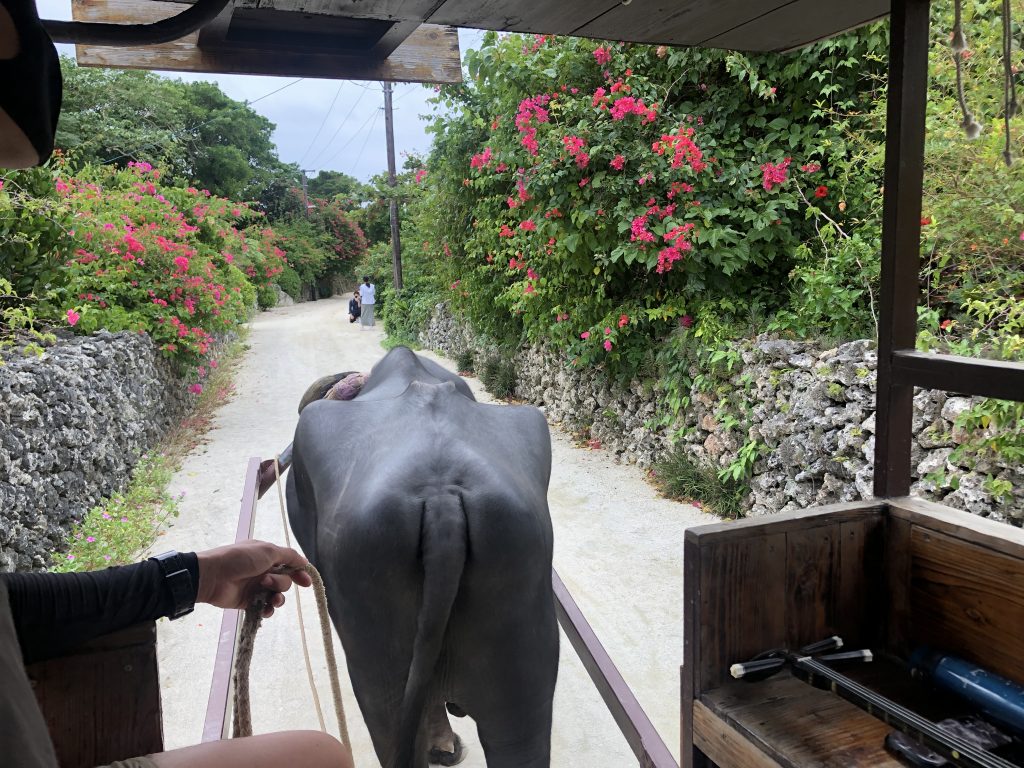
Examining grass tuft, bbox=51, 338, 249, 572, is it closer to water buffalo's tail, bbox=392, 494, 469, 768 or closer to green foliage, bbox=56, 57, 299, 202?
water buffalo's tail, bbox=392, 494, 469, 768

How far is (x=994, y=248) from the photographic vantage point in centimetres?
344

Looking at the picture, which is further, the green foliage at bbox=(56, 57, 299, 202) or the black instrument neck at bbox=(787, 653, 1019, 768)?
the green foliage at bbox=(56, 57, 299, 202)

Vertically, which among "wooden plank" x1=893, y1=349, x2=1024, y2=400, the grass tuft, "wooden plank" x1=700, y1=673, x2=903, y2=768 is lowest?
the grass tuft

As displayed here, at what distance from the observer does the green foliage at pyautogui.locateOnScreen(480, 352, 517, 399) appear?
29.7 ft

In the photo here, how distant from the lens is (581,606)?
3678 mm

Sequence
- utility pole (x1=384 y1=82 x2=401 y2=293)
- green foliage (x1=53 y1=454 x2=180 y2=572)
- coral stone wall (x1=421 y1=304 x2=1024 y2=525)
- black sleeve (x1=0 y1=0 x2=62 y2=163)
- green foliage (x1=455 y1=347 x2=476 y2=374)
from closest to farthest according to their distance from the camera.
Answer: black sleeve (x1=0 y1=0 x2=62 y2=163) → coral stone wall (x1=421 y1=304 x2=1024 y2=525) → green foliage (x1=53 y1=454 x2=180 y2=572) → green foliage (x1=455 y1=347 x2=476 y2=374) → utility pole (x1=384 y1=82 x2=401 y2=293)

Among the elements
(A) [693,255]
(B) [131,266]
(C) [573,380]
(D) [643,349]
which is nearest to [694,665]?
(A) [693,255]

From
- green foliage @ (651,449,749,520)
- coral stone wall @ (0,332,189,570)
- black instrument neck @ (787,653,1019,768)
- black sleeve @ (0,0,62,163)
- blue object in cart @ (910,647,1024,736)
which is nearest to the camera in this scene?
black sleeve @ (0,0,62,163)

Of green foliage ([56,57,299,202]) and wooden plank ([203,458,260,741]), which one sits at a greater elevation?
green foliage ([56,57,299,202])

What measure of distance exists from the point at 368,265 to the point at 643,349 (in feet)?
58.6

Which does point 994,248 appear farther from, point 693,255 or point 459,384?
point 459,384

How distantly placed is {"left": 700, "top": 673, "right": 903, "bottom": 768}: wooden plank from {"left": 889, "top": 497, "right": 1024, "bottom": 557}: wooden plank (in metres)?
0.37

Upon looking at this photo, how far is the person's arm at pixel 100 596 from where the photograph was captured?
1130 mm

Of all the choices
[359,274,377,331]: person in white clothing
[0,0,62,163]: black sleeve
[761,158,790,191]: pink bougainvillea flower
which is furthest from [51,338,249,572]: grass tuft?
[359,274,377,331]: person in white clothing
